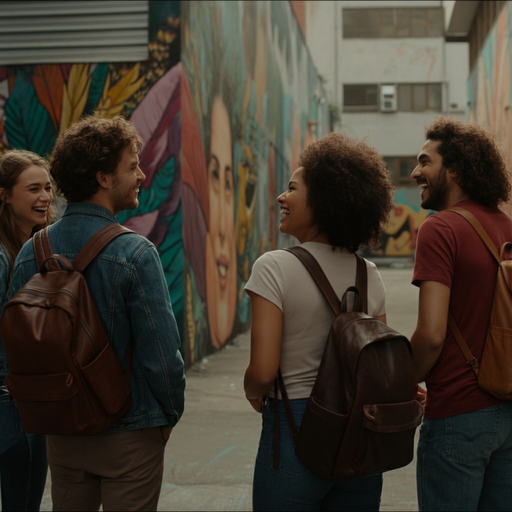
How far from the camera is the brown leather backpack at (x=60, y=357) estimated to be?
195 cm

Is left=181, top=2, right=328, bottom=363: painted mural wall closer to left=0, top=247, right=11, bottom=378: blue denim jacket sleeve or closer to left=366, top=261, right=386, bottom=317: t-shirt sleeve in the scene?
left=0, top=247, right=11, bottom=378: blue denim jacket sleeve

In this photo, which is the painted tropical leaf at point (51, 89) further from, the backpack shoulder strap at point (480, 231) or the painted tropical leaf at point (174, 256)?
the backpack shoulder strap at point (480, 231)

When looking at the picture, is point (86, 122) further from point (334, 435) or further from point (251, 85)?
point (251, 85)

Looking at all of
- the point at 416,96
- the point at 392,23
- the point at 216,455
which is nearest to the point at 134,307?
the point at 216,455

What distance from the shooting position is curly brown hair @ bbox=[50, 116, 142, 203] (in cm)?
219

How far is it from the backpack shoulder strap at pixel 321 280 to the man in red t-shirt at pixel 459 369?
0.34 meters

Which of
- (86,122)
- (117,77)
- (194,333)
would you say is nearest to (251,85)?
(117,77)

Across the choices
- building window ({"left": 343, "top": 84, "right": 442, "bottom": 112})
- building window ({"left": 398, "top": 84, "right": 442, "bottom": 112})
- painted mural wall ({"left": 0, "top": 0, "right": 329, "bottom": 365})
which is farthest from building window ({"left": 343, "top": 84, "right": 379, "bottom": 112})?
painted mural wall ({"left": 0, "top": 0, "right": 329, "bottom": 365})

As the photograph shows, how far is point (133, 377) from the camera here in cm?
221

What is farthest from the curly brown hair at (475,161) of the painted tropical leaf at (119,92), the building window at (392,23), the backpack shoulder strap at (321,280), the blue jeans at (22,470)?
the building window at (392,23)

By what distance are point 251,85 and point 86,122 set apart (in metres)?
9.59

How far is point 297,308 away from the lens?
6.51ft

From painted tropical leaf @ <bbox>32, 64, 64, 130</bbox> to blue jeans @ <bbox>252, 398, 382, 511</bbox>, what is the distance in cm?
608

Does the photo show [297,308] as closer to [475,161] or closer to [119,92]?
[475,161]
